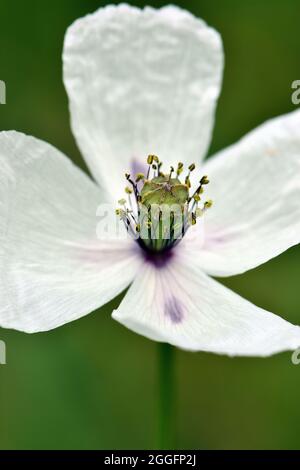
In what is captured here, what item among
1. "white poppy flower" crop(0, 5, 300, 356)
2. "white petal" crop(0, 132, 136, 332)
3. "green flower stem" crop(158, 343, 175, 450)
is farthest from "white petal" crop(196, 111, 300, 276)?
"green flower stem" crop(158, 343, 175, 450)

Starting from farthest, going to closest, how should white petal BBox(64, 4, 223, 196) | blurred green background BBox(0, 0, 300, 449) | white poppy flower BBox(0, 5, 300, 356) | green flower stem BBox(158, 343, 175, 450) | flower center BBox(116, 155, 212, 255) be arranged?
blurred green background BBox(0, 0, 300, 449) < white petal BBox(64, 4, 223, 196) < flower center BBox(116, 155, 212, 255) < white poppy flower BBox(0, 5, 300, 356) < green flower stem BBox(158, 343, 175, 450)

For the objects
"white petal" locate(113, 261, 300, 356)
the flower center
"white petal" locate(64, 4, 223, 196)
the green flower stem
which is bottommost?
the green flower stem

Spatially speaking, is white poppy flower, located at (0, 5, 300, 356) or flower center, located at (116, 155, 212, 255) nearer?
white poppy flower, located at (0, 5, 300, 356)

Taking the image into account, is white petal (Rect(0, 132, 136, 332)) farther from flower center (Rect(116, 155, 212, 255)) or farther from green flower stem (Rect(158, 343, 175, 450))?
green flower stem (Rect(158, 343, 175, 450))

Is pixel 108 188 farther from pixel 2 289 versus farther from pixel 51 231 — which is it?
pixel 2 289

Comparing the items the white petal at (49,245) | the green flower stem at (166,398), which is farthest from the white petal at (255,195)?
the green flower stem at (166,398)

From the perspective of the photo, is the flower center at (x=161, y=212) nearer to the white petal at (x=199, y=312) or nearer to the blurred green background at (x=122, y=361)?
the white petal at (x=199, y=312)
